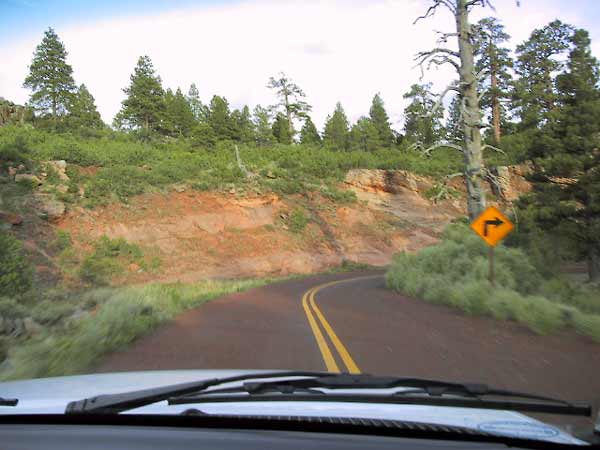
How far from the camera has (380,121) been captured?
243ft

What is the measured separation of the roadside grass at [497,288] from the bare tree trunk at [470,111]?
1.75 metres

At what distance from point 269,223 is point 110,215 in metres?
12.8

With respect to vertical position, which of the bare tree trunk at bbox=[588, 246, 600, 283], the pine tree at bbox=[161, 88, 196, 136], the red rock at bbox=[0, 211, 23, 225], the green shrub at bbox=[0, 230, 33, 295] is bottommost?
the bare tree trunk at bbox=[588, 246, 600, 283]

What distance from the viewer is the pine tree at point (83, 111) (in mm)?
51719

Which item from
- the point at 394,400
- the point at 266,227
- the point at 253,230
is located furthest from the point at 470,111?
the point at 266,227

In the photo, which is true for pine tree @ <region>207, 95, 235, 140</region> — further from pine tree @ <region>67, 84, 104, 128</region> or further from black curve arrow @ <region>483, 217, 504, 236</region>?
black curve arrow @ <region>483, 217, 504, 236</region>

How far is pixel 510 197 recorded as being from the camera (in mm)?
48844

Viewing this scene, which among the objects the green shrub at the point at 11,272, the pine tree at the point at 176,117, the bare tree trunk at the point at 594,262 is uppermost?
the pine tree at the point at 176,117

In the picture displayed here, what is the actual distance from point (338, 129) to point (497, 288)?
207 ft

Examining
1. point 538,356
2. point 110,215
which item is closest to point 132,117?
point 110,215

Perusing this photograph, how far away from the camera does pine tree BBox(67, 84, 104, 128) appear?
51.7m

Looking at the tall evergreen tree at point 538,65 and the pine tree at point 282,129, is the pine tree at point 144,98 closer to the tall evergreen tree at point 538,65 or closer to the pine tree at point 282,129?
the pine tree at point 282,129

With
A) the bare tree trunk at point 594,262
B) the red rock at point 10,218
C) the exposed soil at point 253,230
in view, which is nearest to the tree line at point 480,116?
the bare tree trunk at point 594,262

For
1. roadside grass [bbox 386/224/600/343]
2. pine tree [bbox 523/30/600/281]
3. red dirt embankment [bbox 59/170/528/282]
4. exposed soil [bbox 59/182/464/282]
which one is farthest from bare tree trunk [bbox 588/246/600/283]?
exposed soil [bbox 59/182/464/282]
